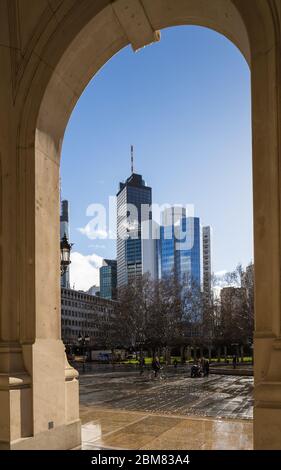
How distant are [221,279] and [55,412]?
55.2 meters

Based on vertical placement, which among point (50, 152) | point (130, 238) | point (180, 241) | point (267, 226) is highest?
point (130, 238)

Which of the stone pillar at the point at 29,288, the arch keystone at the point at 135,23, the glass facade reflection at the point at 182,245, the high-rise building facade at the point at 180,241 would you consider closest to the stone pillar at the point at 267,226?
the arch keystone at the point at 135,23

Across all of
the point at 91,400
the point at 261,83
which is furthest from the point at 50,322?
the point at 91,400

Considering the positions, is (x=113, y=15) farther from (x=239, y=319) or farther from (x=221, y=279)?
(x=221, y=279)

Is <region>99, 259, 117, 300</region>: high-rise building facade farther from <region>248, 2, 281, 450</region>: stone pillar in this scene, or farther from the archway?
<region>248, 2, 281, 450</region>: stone pillar

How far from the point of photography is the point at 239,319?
53656mm

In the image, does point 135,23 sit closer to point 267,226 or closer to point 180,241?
point 267,226

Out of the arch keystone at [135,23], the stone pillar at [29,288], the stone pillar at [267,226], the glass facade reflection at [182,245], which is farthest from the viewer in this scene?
the glass facade reflection at [182,245]

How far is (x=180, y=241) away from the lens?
125500 millimetres

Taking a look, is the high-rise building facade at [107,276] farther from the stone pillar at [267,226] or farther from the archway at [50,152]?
the stone pillar at [267,226]

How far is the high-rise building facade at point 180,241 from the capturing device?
386 ft

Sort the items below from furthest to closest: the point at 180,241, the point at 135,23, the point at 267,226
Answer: the point at 180,241
the point at 135,23
the point at 267,226

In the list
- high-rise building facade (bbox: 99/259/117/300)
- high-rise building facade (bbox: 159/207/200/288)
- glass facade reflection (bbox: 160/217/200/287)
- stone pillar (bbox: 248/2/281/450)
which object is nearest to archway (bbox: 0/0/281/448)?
stone pillar (bbox: 248/2/281/450)

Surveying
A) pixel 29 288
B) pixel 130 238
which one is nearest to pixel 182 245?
pixel 130 238
